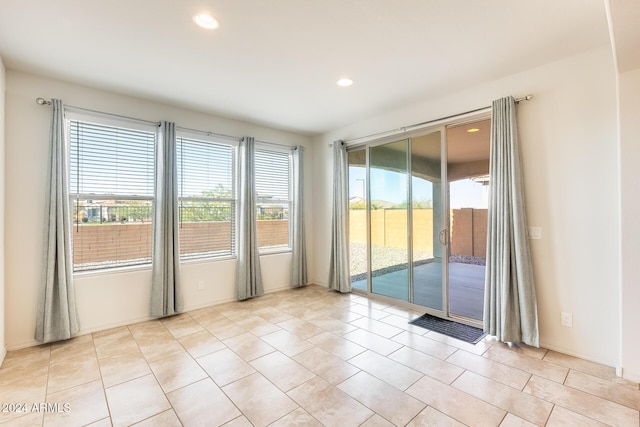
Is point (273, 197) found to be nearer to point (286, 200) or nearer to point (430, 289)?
point (286, 200)

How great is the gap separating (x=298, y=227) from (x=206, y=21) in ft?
11.0

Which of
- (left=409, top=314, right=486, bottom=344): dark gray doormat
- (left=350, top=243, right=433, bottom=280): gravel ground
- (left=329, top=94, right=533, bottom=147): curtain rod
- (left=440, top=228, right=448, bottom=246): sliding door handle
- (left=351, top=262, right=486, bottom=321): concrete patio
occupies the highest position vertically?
(left=329, top=94, right=533, bottom=147): curtain rod

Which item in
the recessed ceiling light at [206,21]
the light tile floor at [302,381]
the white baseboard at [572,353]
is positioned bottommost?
the light tile floor at [302,381]

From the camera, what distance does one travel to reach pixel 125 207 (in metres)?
3.48

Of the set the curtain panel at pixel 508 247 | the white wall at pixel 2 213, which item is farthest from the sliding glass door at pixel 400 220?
the white wall at pixel 2 213

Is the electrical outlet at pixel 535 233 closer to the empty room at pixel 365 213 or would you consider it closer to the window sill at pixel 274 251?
the empty room at pixel 365 213

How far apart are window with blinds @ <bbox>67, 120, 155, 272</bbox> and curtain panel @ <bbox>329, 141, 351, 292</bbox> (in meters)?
2.57

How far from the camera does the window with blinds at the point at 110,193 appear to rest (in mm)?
3197

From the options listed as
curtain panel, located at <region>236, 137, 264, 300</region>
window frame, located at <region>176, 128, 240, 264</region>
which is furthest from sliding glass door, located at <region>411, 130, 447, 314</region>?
window frame, located at <region>176, 128, 240, 264</region>

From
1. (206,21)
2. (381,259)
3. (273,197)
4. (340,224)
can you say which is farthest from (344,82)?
(381,259)

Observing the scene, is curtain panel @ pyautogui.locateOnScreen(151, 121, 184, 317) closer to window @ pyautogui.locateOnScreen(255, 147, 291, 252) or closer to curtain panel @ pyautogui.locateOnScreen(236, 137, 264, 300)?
curtain panel @ pyautogui.locateOnScreen(236, 137, 264, 300)

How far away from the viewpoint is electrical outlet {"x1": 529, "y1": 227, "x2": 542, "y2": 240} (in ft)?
9.16

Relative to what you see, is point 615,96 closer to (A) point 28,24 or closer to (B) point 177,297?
(A) point 28,24

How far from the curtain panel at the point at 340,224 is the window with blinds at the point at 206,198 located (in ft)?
5.12
